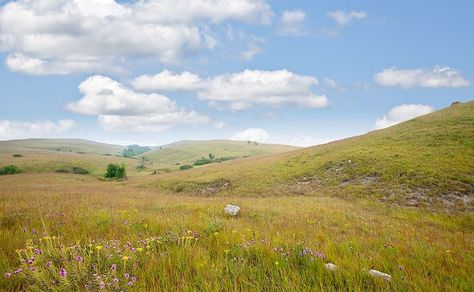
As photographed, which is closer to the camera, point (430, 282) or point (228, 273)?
point (430, 282)

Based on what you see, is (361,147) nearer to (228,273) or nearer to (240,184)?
(240,184)

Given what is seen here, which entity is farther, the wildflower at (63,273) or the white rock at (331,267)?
the white rock at (331,267)

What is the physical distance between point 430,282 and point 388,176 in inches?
1010

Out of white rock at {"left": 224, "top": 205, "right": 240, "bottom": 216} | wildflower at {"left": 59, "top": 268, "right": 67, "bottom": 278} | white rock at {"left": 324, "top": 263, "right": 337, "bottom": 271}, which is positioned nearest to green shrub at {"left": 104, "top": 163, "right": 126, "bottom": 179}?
white rock at {"left": 224, "top": 205, "right": 240, "bottom": 216}

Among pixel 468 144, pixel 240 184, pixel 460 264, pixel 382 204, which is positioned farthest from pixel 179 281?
pixel 468 144

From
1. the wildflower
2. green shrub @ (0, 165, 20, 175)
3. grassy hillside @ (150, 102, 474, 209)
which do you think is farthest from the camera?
green shrub @ (0, 165, 20, 175)

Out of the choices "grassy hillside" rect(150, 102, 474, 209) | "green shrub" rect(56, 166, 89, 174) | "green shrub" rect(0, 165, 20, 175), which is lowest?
"green shrub" rect(56, 166, 89, 174)

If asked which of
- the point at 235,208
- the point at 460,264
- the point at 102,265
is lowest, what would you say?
the point at 235,208

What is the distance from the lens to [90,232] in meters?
6.05

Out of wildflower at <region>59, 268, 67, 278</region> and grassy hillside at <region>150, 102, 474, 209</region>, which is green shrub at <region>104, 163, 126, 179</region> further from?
wildflower at <region>59, 268, 67, 278</region>

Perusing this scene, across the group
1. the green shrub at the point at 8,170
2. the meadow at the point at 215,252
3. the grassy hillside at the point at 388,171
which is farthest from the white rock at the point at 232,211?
the green shrub at the point at 8,170

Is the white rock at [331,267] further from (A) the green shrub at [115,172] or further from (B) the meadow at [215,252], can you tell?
(A) the green shrub at [115,172]

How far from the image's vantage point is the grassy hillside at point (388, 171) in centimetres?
2234

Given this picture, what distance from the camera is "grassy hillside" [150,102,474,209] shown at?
73.3 feet
